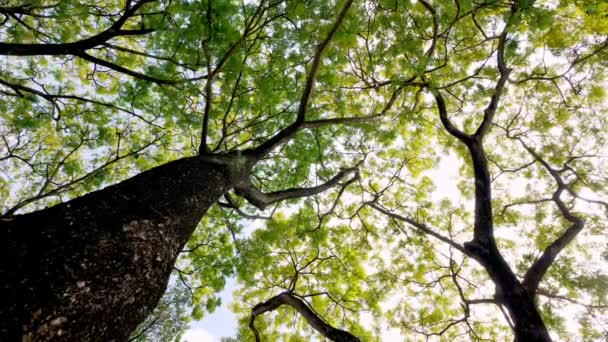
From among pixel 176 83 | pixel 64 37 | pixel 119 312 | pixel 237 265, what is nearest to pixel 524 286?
pixel 119 312

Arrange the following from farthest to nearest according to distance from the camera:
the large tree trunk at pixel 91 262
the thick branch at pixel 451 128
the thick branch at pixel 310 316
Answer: the thick branch at pixel 451 128 → the thick branch at pixel 310 316 → the large tree trunk at pixel 91 262

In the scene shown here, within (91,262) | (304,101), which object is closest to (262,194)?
(304,101)

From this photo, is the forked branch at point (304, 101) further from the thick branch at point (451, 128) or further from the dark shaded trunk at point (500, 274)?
the dark shaded trunk at point (500, 274)

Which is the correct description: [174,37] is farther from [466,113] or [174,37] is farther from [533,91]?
[533,91]

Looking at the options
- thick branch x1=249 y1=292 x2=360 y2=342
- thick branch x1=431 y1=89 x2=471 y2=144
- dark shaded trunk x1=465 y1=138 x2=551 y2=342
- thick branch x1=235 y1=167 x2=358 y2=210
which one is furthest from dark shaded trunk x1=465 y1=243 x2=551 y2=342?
thick branch x1=235 y1=167 x2=358 y2=210

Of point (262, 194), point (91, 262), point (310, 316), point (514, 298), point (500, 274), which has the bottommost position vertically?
point (91, 262)

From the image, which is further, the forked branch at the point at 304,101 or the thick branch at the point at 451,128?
the thick branch at the point at 451,128

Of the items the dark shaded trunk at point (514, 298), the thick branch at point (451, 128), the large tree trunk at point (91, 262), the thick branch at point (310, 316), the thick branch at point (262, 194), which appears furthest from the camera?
the thick branch at point (451, 128)

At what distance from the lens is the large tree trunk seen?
1.46m

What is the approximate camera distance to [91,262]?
1.78 metres

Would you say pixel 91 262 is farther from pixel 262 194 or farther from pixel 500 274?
pixel 500 274

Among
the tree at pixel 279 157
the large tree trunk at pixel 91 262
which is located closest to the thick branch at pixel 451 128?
the tree at pixel 279 157

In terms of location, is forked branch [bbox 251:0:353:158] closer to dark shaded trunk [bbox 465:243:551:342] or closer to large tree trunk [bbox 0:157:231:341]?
large tree trunk [bbox 0:157:231:341]

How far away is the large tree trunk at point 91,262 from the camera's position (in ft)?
4.79
